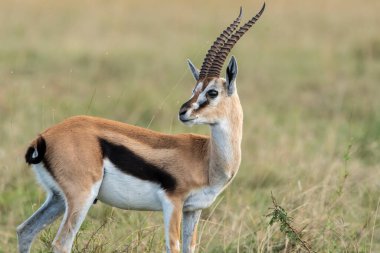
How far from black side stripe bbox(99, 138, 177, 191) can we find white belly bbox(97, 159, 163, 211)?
1.1 inches

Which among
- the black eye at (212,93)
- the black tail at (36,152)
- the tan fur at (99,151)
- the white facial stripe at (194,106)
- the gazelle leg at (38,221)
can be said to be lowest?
the gazelle leg at (38,221)

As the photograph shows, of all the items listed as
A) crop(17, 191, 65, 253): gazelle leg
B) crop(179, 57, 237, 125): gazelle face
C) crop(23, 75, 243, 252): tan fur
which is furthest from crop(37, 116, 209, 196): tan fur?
crop(17, 191, 65, 253): gazelle leg

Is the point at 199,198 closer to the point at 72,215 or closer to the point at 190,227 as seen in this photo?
the point at 190,227

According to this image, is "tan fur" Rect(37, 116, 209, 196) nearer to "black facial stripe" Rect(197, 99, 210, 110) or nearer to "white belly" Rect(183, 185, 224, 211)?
"white belly" Rect(183, 185, 224, 211)

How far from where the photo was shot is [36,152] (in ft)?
16.6

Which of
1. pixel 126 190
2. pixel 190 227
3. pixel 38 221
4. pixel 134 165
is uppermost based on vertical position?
pixel 134 165

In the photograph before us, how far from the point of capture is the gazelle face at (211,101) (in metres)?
5.19

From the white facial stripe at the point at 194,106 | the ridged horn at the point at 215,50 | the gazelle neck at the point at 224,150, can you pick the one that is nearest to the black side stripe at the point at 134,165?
the gazelle neck at the point at 224,150

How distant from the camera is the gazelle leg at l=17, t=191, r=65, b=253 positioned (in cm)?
536

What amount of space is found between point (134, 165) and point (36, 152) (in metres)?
0.60

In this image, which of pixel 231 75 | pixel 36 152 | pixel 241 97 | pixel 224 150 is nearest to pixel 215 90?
pixel 231 75

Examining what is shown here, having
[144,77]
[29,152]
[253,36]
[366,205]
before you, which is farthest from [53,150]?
[253,36]

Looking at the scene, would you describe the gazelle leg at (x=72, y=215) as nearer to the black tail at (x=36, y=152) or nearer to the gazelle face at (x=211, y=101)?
the black tail at (x=36, y=152)

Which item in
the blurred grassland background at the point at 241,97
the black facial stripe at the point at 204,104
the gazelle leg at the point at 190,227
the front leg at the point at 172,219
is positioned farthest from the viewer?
the blurred grassland background at the point at 241,97
